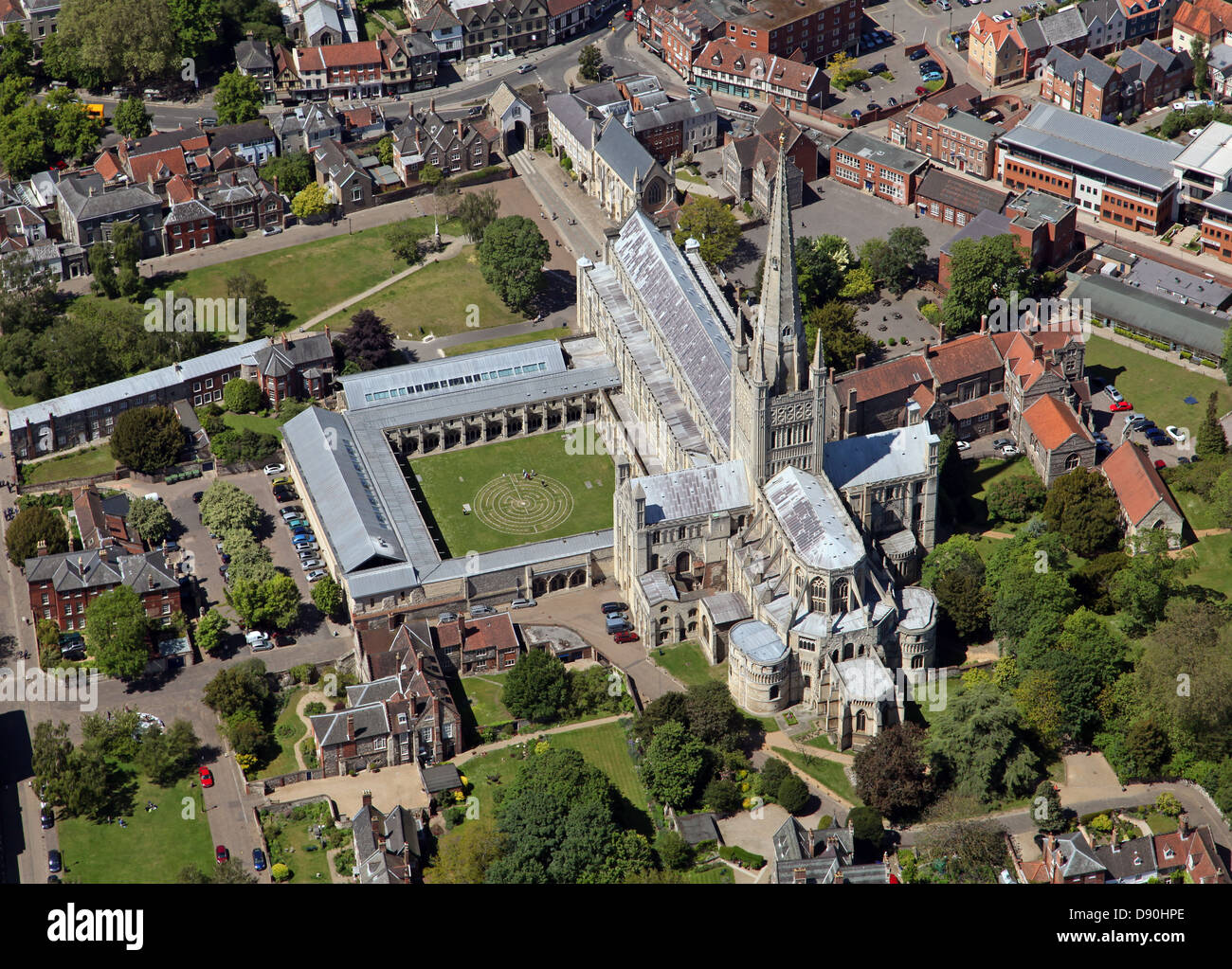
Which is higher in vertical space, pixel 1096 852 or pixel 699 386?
pixel 699 386

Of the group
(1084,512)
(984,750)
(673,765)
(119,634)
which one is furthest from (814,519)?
(119,634)

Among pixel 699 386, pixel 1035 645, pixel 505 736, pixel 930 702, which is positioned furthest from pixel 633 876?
pixel 699 386

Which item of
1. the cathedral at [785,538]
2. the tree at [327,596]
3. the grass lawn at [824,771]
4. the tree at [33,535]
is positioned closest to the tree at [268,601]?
the tree at [327,596]

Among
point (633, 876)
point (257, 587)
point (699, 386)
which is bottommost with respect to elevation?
point (633, 876)

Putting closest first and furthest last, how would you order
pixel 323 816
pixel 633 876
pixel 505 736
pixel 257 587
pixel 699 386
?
1. pixel 633 876
2. pixel 323 816
3. pixel 505 736
4. pixel 257 587
5. pixel 699 386

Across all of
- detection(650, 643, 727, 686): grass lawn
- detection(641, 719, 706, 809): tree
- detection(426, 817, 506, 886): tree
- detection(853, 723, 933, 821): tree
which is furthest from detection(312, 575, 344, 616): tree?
detection(853, 723, 933, 821): tree

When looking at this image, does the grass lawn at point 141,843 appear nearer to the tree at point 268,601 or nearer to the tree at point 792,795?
the tree at point 268,601

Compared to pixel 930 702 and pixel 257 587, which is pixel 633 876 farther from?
pixel 257 587

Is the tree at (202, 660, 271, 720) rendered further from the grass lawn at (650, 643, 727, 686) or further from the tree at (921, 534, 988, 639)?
the tree at (921, 534, 988, 639)
